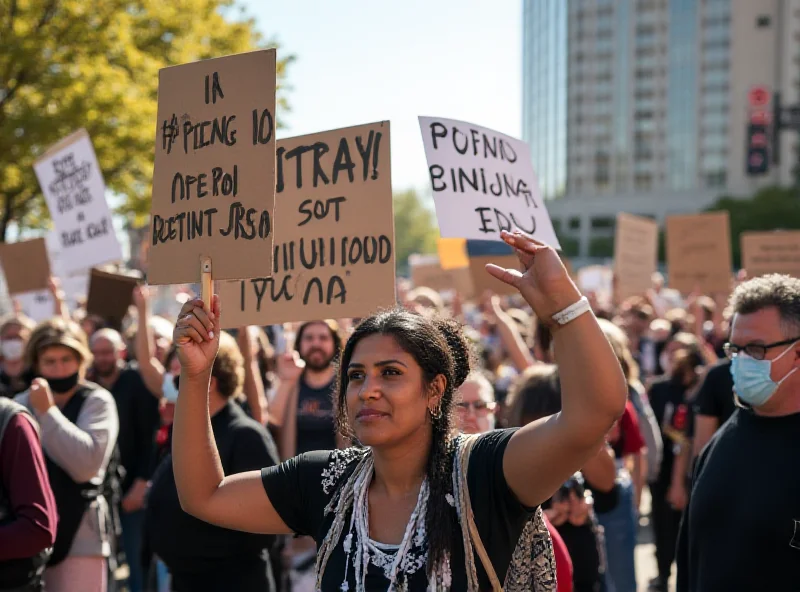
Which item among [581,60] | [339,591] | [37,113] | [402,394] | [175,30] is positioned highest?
[581,60]

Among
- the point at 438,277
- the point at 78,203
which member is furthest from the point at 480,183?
the point at 438,277

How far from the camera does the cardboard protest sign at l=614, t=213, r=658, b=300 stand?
470 inches

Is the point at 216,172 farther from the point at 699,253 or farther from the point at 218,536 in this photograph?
the point at 699,253

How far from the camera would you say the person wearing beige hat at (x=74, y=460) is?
178 inches

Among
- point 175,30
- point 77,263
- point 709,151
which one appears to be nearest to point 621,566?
point 77,263

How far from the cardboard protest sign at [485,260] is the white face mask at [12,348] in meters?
4.26

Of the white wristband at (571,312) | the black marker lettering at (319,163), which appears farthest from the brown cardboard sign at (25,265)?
the white wristband at (571,312)

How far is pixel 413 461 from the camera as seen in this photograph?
2.62 metres

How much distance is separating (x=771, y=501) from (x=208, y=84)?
2.16 metres

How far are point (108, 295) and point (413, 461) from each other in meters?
5.66

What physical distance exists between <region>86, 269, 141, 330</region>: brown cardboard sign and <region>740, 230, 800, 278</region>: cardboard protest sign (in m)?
5.27

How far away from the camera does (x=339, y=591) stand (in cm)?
250

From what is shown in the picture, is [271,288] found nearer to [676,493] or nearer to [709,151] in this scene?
[676,493]

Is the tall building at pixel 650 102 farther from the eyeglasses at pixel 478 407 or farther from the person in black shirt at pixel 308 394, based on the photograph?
the eyeglasses at pixel 478 407
